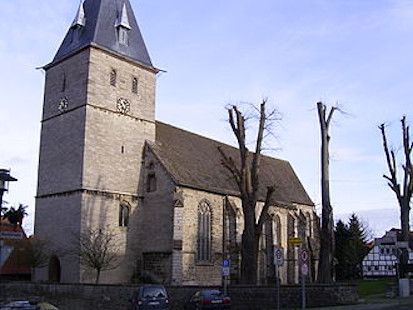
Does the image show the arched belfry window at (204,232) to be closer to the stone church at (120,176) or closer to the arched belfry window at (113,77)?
the stone church at (120,176)

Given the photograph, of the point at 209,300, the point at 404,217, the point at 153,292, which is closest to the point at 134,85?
the point at 209,300

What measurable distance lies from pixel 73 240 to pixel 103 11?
55.5 ft

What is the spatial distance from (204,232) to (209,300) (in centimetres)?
1667

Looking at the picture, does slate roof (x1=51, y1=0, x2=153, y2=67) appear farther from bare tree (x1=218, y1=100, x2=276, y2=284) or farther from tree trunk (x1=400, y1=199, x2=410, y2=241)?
tree trunk (x1=400, y1=199, x2=410, y2=241)

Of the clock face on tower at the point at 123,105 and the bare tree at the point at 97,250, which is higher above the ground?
the clock face on tower at the point at 123,105

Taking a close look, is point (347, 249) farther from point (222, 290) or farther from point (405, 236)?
point (222, 290)

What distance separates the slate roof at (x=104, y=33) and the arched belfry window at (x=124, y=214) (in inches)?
431

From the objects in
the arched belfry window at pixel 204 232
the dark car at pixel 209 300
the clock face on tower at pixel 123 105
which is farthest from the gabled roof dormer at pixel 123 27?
the dark car at pixel 209 300

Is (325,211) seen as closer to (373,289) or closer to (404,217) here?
(404,217)

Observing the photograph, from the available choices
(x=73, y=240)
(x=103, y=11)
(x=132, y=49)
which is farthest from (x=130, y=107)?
(x=73, y=240)

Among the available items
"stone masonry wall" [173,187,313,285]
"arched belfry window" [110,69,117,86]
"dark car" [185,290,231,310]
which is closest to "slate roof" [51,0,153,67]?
"arched belfry window" [110,69,117,86]

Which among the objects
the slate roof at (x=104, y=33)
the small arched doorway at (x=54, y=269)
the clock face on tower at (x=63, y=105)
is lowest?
the small arched doorway at (x=54, y=269)

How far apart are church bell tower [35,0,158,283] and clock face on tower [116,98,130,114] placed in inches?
2.0

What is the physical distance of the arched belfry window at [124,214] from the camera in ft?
126
